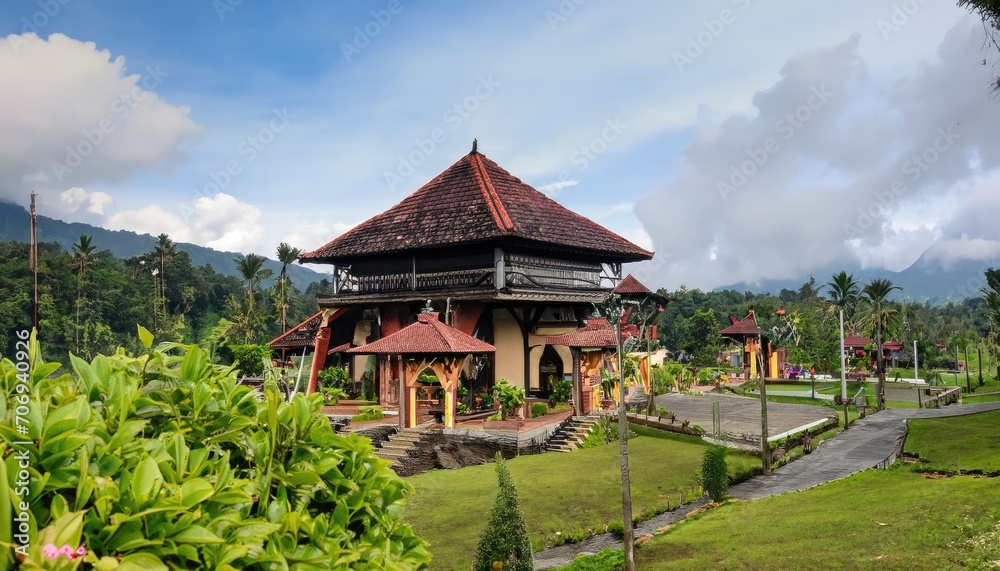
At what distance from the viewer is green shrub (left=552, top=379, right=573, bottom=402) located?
2269 cm

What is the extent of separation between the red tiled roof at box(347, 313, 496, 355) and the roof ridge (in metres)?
3.74

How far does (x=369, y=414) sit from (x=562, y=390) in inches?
258

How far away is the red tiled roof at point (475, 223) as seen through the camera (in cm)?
2198

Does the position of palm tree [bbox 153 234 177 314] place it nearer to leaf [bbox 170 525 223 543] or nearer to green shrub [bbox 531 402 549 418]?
green shrub [bbox 531 402 549 418]

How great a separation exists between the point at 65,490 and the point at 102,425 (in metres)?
0.23

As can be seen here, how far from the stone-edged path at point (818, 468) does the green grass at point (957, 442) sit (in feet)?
2.15

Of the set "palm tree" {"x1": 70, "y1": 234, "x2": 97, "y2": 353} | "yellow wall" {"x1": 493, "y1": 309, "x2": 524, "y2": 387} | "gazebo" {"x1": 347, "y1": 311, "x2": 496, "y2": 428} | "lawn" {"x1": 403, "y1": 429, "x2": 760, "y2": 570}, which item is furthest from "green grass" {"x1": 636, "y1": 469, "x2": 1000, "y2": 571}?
"palm tree" {"x1": 70, "y1": 234, "x2": 97, "y2": 353}

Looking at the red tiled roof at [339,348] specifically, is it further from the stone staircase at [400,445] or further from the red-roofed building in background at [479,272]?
the stone staircase at [400,445]

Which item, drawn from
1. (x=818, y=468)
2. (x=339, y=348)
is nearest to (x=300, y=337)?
(x=339, y=348)

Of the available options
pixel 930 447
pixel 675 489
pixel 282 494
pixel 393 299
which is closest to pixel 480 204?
pixel 393 299

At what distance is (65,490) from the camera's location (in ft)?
6.28

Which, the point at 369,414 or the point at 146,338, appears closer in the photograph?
the point at 146,338

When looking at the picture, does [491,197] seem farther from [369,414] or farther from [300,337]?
[300,337]

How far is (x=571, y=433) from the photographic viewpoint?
1955 cm
